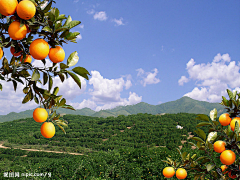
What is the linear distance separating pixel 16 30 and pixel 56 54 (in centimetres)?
23

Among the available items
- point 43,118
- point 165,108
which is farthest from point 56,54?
point 165,108

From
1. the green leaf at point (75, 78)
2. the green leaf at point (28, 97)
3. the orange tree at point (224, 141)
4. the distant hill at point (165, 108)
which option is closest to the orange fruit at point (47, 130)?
the green leaf at point (28, 97)

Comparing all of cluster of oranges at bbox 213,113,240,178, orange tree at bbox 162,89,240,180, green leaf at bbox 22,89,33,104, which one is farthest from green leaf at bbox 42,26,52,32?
cluster of oranges at bbox 213,113,240,178

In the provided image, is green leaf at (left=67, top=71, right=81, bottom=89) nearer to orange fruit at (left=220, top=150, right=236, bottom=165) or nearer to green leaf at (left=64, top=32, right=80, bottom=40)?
green leaf at (left=64, top=32, right=80, bottom=40)

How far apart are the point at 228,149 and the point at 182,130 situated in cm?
1434

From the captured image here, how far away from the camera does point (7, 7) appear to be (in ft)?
2.43

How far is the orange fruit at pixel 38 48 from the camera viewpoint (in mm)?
798

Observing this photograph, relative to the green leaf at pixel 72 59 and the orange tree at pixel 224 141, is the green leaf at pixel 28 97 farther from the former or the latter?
the orange tree at pixel 224 141

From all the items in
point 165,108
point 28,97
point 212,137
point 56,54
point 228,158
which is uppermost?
point 56,54

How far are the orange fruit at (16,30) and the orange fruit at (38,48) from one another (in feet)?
0.27

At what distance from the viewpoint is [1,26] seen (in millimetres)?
946

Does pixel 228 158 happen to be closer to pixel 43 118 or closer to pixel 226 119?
pixel 226 119

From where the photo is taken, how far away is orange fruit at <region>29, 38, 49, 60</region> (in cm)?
80

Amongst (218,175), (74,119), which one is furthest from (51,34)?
(74,119)
